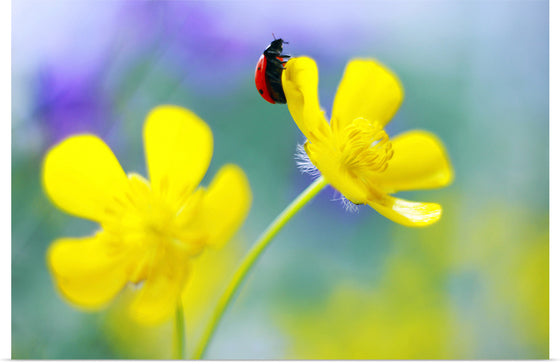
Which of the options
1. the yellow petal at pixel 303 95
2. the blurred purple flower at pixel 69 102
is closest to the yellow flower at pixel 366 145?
the yellow petal at pixel 303 95

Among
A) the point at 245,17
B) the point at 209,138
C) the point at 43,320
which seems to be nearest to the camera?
the point at 209,138

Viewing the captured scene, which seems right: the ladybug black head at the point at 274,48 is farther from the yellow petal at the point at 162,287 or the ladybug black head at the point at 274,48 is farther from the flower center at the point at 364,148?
the yellow petal at the point at 162,287

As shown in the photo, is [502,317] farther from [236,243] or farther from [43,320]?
[43,320]

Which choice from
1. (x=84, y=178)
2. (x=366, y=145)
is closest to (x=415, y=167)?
(x=366, y=145)

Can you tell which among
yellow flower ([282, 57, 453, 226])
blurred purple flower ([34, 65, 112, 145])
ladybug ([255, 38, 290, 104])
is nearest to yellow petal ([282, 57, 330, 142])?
yellow flower ([282, 57, 453, 226])

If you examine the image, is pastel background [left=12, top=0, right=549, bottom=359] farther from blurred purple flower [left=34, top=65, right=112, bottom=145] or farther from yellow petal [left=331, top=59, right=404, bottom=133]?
yellow petal [left=331, top=59, right=404, bottom=133]

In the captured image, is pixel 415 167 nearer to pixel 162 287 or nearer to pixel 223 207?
pixel 223 207
